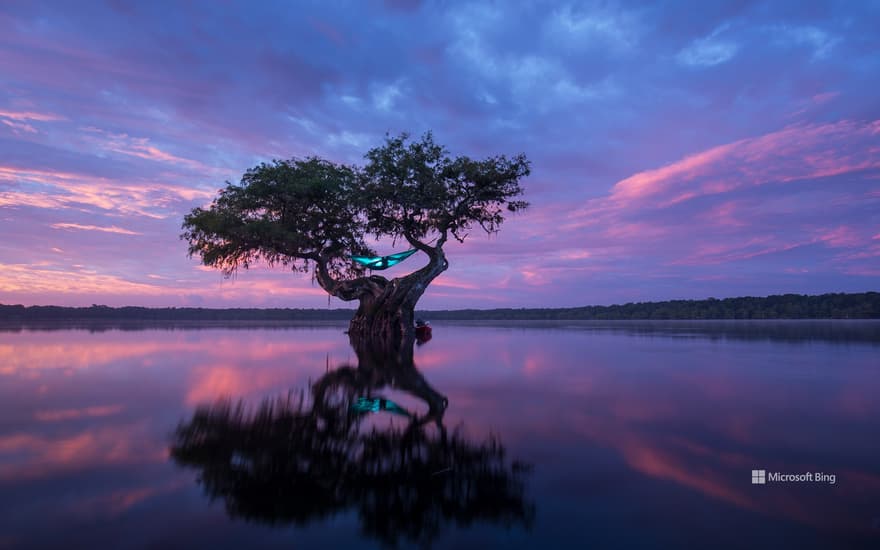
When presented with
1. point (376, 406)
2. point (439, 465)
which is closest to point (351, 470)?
point (439, 465)

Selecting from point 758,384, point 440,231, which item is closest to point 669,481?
point 758,384

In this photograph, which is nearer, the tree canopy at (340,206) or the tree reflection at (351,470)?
the tree reflection at (351,470)

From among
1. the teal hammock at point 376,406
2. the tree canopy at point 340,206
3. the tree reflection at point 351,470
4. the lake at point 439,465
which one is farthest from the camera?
the tree canopy at point 340,206

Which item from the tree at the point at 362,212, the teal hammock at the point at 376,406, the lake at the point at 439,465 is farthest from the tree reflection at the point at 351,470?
the tree at the point at 362,212

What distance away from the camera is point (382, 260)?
35406mm

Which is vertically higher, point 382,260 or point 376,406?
point 382,260

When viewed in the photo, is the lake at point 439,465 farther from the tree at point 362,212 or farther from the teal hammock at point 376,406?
the tree at point 362,212

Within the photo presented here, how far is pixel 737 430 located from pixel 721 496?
291cm

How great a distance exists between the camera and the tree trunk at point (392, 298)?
32.7 m

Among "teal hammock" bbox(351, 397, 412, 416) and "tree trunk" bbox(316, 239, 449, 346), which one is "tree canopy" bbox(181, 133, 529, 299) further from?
"teal hammock" bbox(351, 397, 412, 416)

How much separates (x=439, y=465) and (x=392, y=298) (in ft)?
92.3

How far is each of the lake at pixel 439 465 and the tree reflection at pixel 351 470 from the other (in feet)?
0.09

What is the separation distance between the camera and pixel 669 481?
4637mm

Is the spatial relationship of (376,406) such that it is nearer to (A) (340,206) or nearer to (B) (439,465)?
(B) (439,465)
